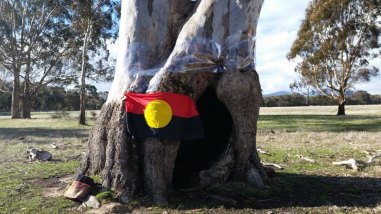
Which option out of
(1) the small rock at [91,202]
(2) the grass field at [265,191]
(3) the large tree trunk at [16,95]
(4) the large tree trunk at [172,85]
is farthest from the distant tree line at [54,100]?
(1) the small rock at [91,202]

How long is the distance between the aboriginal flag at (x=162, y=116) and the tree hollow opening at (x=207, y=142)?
1.04 meters

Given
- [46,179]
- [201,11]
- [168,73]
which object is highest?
[201,11]

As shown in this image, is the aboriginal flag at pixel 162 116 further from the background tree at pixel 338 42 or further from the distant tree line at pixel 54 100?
the distant tree line at pixel 54 100

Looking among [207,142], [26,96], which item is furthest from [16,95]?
[207,142]

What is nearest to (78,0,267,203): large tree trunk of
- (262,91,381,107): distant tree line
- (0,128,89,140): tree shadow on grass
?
(0,128,89,140): tree shadow on grass

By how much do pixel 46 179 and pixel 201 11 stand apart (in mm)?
3613

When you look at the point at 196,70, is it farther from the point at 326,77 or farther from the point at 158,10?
the point at 326,77

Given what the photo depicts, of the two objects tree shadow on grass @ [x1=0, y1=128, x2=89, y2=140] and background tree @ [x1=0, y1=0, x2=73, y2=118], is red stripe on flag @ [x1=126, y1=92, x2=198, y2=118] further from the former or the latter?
background tree @ [x1=0, y1=0, x2=73, y2=118]

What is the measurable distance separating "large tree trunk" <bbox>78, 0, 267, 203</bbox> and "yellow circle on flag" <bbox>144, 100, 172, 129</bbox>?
216mm

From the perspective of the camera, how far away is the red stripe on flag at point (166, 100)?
5.89 meters

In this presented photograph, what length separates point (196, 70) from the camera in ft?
20.0

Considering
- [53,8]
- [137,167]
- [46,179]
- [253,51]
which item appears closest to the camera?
[137,167]

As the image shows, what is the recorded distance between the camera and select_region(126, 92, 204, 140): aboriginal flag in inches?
228

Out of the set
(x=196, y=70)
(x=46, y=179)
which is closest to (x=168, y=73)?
(x=196, y=70)
